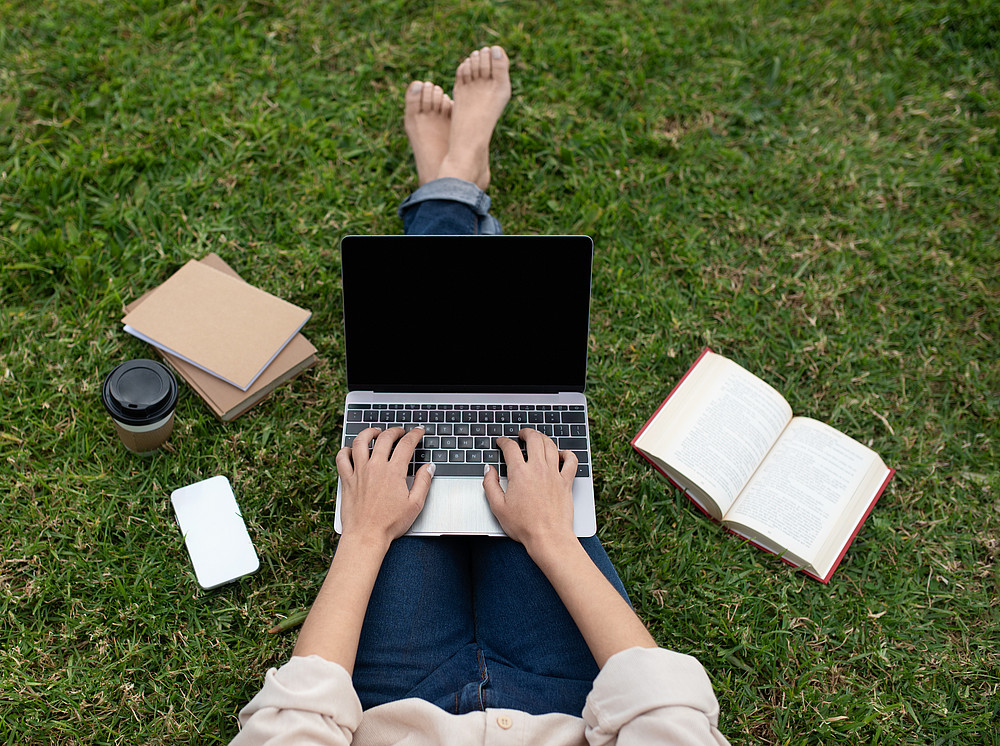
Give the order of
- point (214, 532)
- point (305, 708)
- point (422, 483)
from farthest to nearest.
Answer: point (214, 532), point (422, 483), point (305, 708)

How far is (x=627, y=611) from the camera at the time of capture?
1.48 metres

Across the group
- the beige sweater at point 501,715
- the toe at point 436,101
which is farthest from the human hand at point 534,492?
the toe at point 436,101

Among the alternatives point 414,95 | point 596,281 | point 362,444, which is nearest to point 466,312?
point 362,444

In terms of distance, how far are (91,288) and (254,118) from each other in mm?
748

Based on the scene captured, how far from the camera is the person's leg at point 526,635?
1.47 metres

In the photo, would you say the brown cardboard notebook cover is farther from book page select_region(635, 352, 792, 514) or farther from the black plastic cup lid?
book page select_region(635, 352, 792, 514)

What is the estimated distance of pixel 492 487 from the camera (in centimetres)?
171

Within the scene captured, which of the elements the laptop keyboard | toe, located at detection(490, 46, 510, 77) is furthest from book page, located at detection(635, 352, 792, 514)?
toe, located at detection(490, 46, 510, 77)

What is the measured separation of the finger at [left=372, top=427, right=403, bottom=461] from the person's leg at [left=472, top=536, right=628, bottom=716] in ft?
1.07

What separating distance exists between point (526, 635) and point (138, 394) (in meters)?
1.06

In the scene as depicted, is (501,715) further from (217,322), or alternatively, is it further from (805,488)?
(217,322)

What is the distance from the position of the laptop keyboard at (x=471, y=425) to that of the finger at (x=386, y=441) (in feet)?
0.19

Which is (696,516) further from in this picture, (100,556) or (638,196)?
(100,556)

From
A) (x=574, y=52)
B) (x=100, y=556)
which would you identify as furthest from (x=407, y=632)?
(x=574, y=52)
